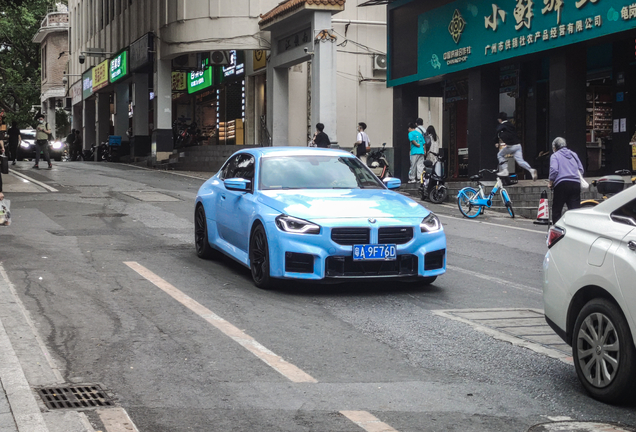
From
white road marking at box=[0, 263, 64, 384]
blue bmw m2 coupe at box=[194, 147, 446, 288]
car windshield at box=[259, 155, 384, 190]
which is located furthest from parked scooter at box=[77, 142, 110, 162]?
white road marking at box=[0, 263, 64, 384]

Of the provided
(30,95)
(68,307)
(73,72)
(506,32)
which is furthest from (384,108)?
(30,95)

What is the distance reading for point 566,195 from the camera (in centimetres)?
1567

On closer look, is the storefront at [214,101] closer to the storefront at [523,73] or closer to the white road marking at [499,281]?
the storefront at [523,73]

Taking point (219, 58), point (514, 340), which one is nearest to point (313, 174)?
point (514, 340)

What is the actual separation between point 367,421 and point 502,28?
18.8 metres

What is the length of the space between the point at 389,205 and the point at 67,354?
155 inches

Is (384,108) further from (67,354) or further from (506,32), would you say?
(67,354)

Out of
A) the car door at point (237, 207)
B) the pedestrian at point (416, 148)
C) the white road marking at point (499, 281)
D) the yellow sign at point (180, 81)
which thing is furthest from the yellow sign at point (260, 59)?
the white road marking at point (499, 281)

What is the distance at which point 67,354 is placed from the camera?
21.7 ft

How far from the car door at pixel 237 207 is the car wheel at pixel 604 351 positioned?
15.3 feet

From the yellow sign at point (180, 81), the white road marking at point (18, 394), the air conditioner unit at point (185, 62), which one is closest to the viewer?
the white road marking at point (18, 394)

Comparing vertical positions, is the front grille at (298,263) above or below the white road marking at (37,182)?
below

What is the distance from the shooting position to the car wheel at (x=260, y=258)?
9195 millimetres

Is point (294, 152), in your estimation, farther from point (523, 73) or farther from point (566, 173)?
point (523, 73)
